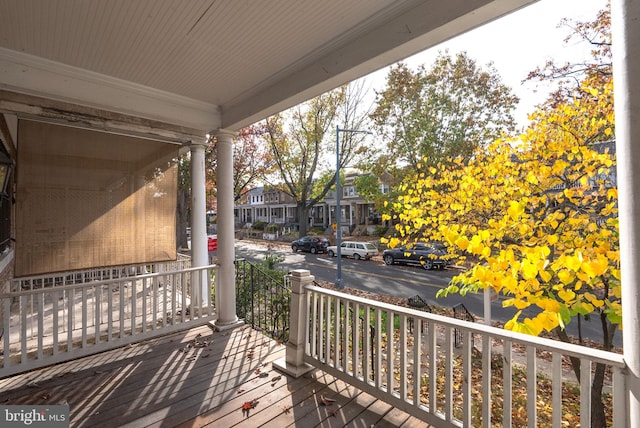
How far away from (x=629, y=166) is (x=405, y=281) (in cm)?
994

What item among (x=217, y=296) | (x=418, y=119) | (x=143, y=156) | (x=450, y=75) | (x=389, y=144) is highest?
(x=450, y=75)

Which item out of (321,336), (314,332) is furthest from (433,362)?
(314,332)

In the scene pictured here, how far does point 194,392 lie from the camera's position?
2582mm

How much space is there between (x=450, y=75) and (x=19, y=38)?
1286 centimetres

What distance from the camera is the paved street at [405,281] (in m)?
7.16

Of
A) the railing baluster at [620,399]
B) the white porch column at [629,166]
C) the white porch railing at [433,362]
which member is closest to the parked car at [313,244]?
the white porch railing at [433,362]

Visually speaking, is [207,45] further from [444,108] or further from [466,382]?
[444,108]

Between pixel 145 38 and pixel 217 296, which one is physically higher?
pixel 145 38

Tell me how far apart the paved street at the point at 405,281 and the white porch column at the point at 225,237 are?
5.95m

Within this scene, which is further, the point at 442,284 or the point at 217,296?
the point at 442,284

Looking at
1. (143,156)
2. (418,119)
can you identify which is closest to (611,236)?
(143,156)

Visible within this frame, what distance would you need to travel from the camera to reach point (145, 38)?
240 cm

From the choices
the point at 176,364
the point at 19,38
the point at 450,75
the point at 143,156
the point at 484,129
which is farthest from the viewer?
the point at 450,75

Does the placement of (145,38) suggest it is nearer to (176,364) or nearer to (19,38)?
(19,38)
